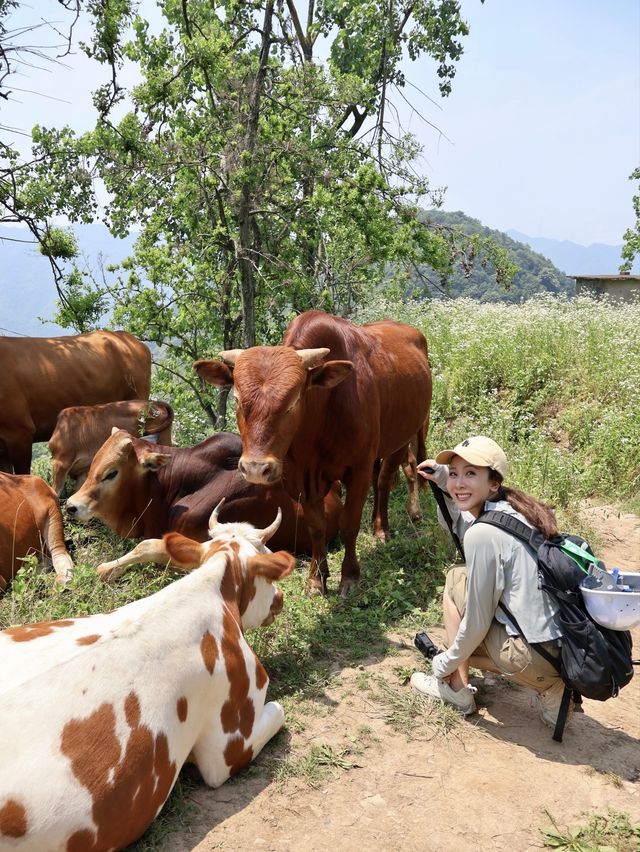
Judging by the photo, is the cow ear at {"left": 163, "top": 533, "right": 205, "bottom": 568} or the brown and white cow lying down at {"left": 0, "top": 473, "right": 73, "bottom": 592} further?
the brown and white cow lying down at {"left": 0, "top": 473, "right": 73, "bottom": 592}

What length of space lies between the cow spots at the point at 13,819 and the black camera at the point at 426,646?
8.77 ft

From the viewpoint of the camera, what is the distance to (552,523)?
3.93 m

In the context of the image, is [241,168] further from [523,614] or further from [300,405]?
[523,614]

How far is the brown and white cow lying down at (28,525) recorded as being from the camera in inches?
218

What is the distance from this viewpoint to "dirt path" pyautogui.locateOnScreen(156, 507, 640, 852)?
3.27 meters

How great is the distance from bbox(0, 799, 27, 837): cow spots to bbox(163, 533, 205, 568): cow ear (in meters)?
1.62

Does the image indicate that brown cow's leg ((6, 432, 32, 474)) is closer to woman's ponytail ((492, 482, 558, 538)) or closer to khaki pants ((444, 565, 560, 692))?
khaki pants ((444, 565, 560, 692))

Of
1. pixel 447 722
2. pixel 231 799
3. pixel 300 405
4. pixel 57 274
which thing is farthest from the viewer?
pixel 57 274

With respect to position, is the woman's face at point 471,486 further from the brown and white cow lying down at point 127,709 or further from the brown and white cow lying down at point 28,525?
the brown and white cow lying down at point 28,525

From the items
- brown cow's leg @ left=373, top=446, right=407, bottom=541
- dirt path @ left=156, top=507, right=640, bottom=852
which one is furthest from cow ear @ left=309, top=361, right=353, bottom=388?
brown cow's leg @ left=373, top=446, right=407, bottom=541

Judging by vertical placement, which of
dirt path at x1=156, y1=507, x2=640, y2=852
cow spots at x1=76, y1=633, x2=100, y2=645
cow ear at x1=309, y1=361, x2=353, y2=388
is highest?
cow ear at x1=309, y1=361, x2=353, y2=388

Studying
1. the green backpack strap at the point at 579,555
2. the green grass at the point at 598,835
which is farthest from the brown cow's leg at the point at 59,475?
the green grass at the point at 598,835

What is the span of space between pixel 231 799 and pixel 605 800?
1.75 m

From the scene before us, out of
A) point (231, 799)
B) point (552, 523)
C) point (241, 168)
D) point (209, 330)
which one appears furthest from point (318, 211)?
point (231, 799)
